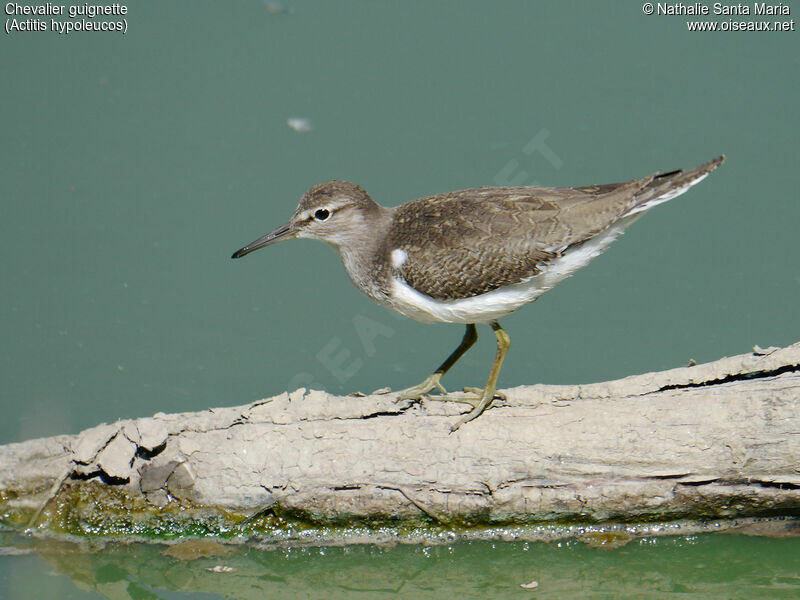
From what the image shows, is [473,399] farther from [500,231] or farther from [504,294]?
[500,231]

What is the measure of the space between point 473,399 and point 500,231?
3.72 ft

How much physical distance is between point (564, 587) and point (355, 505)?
134cm

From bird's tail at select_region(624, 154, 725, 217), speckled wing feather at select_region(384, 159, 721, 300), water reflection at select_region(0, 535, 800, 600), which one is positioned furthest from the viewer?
bird's tail at select_region(624, 154, 725, 217)

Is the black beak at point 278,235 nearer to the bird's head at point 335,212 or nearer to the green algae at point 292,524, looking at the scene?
the bird's head at point 335,212

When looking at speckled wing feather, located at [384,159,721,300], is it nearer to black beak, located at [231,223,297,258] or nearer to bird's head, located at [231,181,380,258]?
bird's head, located at [231,181,380,258]

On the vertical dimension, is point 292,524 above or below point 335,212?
below

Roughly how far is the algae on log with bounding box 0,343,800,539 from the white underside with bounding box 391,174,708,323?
654mm

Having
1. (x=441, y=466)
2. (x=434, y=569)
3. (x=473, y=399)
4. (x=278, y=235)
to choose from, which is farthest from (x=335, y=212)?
(x=434, y=569)

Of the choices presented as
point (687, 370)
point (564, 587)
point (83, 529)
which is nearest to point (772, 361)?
point (687, 370)

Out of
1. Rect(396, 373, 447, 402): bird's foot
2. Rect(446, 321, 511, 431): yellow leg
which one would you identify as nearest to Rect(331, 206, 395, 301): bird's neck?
Rect(396, 373, 447, 402): bird's foot

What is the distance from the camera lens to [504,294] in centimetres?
530

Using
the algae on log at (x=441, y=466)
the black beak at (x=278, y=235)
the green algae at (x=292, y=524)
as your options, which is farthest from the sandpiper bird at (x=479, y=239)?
the green algae at (x=292, y=524)

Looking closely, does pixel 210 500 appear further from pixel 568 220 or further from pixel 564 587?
pixel 568 220

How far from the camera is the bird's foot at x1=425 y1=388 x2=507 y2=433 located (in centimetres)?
538
